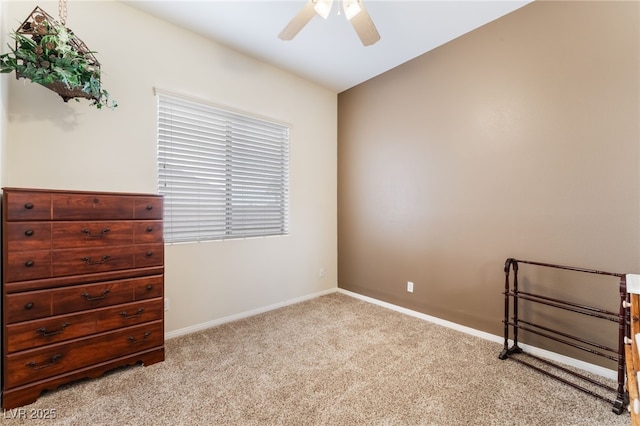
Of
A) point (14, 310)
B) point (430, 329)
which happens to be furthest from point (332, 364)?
point (14, 310)

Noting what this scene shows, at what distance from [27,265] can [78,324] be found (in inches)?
18.3

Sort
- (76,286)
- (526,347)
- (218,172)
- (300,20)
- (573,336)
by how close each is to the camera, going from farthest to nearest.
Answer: (218,172), (526,347), (573,336), (300,20), (76,286)

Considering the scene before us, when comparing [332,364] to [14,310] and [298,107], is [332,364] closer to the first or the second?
[14,310]

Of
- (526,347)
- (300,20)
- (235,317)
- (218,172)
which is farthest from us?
(235,317)

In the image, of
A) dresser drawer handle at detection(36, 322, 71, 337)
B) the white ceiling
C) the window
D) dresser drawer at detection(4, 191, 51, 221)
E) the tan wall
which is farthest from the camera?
the window

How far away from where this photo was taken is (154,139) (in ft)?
7.97

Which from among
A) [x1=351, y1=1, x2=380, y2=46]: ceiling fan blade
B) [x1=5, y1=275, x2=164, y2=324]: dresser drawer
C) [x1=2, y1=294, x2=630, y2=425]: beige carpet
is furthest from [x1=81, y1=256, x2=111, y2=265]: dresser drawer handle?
[x1=351, y1=1, x2=380, y2=46]: ceiling fan blade

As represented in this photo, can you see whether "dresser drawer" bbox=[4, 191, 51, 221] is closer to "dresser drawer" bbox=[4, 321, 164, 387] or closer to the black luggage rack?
"dresser drawer" bbox=[4, 321, 164, 387]

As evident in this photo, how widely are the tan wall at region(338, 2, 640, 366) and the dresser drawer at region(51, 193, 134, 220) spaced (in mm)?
2598

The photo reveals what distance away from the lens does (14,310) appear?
1570mm

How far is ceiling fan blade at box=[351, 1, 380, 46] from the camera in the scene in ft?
5.80

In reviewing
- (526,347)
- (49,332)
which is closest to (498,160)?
(526,347)

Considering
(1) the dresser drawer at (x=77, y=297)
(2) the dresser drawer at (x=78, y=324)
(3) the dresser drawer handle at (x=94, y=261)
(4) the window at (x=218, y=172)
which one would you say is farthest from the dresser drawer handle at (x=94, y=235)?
(4) the window at (x=218, y=172)

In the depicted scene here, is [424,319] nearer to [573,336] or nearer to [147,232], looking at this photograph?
[573,336]
